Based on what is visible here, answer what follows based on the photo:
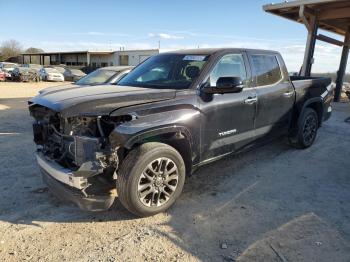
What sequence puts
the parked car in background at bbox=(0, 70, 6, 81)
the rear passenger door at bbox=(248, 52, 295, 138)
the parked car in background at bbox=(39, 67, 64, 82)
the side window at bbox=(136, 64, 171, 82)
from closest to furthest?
1. the side window at bbox=(136, 64, 171, 82)
2. the rear passenger door at bbox=(248, 52, 295, 138)
3. the parked car in background at bbox=(0, 70, 6, 81)
4. the parked car in background at bbox=(39, 67, 64, 82)

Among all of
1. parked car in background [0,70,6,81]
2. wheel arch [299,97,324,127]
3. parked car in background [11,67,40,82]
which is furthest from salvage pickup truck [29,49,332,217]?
parked car in background [0,70,6,81]

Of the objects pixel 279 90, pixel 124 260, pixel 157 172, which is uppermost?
pixel 279 90

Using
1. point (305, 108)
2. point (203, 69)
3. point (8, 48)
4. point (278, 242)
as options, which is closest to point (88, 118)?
point (203, 69)

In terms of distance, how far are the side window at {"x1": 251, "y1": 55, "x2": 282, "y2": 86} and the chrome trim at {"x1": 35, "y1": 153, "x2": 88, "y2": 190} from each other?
119 inches

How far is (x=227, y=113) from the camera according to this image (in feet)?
14.6

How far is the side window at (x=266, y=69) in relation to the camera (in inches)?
201

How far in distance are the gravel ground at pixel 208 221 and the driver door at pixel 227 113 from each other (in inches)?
23.0

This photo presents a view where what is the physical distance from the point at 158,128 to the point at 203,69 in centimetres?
116

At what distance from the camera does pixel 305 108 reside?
246 inches

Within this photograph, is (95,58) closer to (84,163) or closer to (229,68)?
(229,68)

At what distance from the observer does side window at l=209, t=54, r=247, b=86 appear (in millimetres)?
4401

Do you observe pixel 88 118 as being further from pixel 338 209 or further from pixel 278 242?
pixel 338 209

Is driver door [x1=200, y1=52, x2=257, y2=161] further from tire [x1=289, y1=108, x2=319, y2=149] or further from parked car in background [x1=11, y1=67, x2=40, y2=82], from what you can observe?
parked car in background [x1=11, y1=67, x2=40, y2=82]

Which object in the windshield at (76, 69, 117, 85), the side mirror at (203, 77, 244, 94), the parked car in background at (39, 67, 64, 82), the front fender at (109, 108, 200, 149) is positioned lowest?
the parked car in background at (39, 67, 64, 82)
